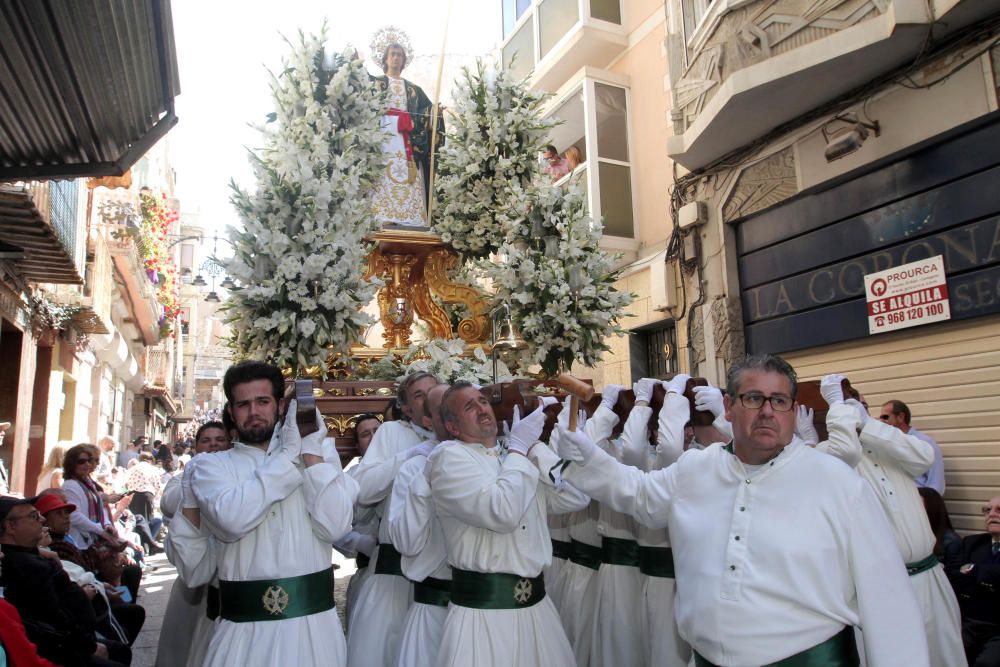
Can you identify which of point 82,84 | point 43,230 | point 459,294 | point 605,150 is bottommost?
point 459,294

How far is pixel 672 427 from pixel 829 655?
5.24ft

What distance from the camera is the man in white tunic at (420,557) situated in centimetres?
353

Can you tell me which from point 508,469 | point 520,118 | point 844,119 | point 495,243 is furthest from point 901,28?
point 508,469

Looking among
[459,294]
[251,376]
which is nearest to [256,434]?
[251,376]

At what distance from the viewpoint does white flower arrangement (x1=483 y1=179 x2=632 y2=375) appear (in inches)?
231

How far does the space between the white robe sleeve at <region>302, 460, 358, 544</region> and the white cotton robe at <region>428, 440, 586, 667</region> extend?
0.38 metres

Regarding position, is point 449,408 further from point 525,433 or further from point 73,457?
point 73,457

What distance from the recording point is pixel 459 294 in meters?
6.88

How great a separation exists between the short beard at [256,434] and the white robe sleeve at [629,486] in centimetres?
124

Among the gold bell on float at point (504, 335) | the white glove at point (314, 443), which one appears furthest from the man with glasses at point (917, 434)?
the white glove at point (314, 443)

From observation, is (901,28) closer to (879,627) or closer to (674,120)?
(674,120)

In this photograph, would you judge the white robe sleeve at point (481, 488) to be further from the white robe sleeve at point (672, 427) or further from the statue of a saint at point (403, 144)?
the statue of a saint at point (403, 144)

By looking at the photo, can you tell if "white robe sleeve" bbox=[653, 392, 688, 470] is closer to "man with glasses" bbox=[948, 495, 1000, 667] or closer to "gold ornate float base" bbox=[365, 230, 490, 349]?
"man with glasses" bbox=[948, 495, 1000, 667]

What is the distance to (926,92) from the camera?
277 inches
